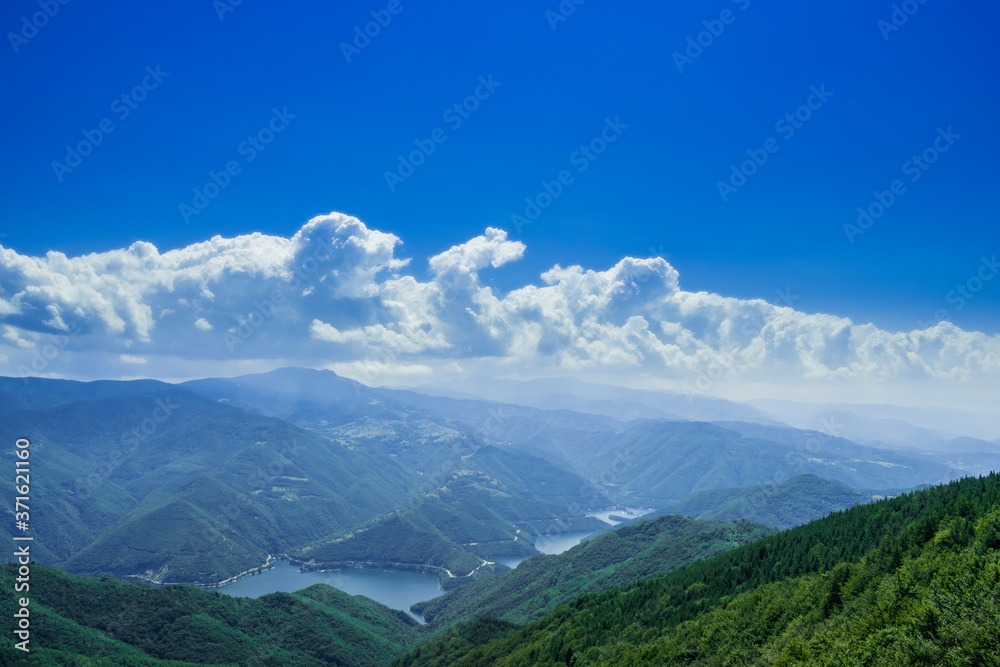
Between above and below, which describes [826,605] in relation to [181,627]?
above

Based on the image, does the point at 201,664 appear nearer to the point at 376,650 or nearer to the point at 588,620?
the point at 376,650

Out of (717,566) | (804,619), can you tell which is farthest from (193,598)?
(804,619)

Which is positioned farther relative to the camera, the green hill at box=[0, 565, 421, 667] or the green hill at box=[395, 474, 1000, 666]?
the green hill at box=[0, 565, 421, 667]

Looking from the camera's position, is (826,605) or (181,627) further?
(181,627)

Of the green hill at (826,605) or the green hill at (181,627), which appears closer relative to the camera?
the green hill at (826,605)
